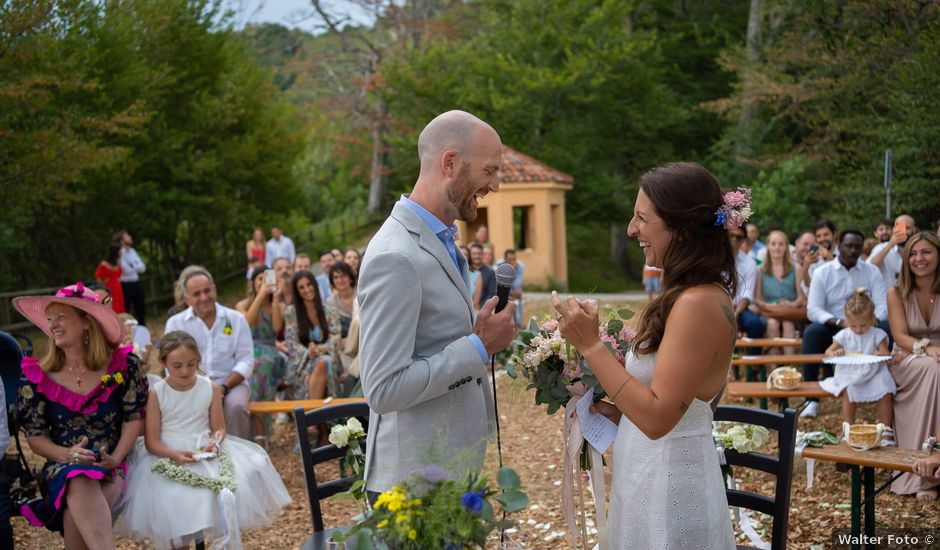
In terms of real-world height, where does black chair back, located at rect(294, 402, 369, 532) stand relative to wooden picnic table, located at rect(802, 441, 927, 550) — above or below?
above

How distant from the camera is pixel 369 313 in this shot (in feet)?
8.70

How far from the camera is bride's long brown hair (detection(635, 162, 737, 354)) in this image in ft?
9.41

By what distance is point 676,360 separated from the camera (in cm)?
274

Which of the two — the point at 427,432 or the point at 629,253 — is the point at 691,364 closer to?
the point at 427,432

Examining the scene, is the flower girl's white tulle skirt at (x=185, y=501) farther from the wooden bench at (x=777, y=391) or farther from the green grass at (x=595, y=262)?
the green grass at (x=595, y=262)

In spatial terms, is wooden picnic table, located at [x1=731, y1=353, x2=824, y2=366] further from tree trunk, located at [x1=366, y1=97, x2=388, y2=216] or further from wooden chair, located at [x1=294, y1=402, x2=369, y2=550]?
tree trunk, located at [x1=366, y1=97, x2=388, y2=216]

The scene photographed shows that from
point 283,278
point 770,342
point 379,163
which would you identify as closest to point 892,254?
point 770,342

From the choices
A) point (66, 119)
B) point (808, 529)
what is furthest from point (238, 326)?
point (66, 119)

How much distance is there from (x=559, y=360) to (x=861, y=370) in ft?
15.2

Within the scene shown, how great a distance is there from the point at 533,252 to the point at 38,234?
13.6 m

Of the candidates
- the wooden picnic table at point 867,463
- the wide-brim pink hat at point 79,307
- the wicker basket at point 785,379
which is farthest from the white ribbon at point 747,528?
the wide-brim pink hat at point 79,307

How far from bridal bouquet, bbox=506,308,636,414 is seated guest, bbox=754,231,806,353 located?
7709 mm

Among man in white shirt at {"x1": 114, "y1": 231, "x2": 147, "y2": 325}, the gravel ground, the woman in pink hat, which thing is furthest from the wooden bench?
man in white shirt at {"x1": 114, "y1": 231, "x2": 147, "y2": 325}

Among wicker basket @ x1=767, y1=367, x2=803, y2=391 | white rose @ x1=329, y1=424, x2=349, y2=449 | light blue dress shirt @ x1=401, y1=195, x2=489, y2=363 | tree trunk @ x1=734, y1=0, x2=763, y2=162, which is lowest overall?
wicker basket @ x1=767, y1=367, x2=803, y2=391
